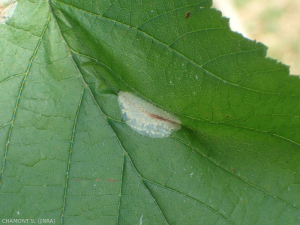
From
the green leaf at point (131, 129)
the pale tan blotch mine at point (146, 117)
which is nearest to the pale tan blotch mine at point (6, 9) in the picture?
the green leaf at point (131, 129)

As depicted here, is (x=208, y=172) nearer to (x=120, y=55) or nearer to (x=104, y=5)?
(x=120, y=55)

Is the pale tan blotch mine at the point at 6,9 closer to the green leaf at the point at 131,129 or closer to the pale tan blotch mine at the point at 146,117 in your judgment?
the green leaf at the point at 131,129

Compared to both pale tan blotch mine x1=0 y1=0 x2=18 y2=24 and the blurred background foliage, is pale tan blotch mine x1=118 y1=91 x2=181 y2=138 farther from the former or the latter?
the blurred background foliage

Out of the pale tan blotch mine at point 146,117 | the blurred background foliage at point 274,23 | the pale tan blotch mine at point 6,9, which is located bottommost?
the pale tan blotch mine at point 146,117

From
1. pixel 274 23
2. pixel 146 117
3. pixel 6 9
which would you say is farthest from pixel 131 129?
pixel 274 23

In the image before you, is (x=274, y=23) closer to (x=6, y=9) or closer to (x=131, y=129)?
(x=131, y=129)
